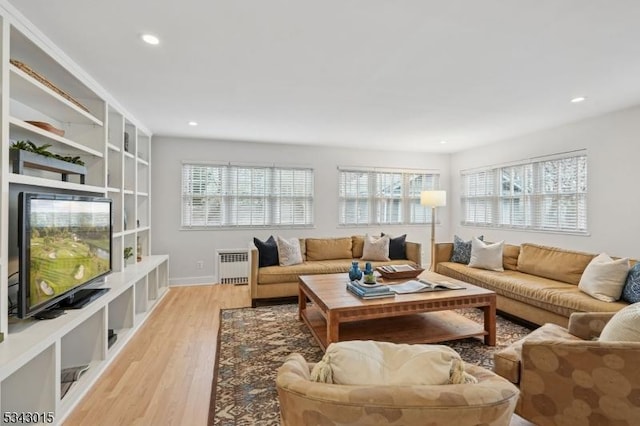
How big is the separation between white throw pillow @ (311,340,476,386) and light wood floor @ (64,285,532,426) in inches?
55.1

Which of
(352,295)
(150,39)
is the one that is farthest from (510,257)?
(150,39)

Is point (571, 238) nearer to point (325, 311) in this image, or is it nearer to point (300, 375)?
point (325, 311)

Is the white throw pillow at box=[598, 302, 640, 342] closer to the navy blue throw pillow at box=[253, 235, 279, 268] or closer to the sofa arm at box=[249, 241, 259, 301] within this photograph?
the sofa arm at box=[249, 241, 259, 301]

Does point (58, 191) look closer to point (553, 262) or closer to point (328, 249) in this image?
point (328, 249)

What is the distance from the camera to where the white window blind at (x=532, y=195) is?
4.23 meters

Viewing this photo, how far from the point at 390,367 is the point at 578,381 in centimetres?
118

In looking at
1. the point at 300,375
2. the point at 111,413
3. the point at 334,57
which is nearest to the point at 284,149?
the point at 334,57

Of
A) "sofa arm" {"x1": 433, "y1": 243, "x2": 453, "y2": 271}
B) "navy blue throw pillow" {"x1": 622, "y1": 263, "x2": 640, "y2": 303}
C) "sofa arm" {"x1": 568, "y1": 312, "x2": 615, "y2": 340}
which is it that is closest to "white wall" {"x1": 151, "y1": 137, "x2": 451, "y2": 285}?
"sofa arm" {"x1": 433, "y1": 243, "x2": 453, "y2": 271}

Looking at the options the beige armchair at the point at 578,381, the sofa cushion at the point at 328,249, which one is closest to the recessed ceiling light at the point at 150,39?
the beige armchair at the point at 578,381

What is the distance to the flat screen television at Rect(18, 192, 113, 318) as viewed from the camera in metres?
1.78

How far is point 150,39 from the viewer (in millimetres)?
2160

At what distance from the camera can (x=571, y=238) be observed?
4.29m

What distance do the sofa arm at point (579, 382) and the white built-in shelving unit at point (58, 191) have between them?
2.57 metres

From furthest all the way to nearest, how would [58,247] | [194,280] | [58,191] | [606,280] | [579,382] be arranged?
[194,280] → [606,280] → [58,191] → [58,247] → [579,382]
